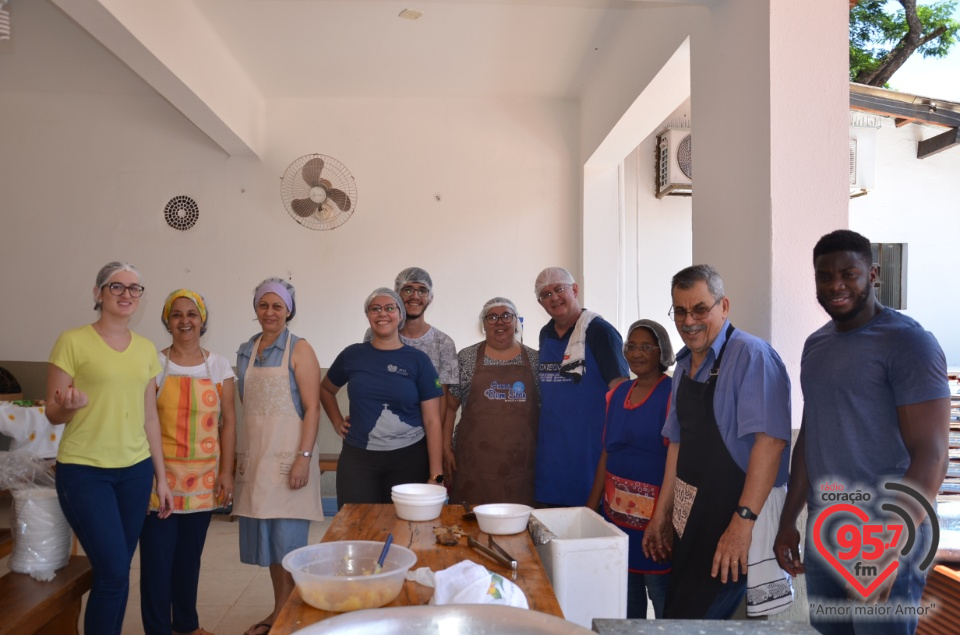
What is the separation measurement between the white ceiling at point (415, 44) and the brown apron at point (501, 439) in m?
2.09

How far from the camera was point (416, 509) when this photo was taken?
232cm

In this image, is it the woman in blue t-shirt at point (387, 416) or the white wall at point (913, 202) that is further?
the white wall at point (913, 202)

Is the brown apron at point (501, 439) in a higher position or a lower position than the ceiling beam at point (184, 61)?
lower

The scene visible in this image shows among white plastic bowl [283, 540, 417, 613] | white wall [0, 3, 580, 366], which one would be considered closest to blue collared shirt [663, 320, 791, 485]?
white plastic bowl [283, 540, 417, 613]

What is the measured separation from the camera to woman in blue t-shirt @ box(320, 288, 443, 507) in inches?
121

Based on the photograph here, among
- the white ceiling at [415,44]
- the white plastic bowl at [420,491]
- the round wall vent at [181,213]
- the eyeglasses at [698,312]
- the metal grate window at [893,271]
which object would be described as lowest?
the white plastic bowl at [420,491]

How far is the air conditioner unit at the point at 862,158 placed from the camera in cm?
522

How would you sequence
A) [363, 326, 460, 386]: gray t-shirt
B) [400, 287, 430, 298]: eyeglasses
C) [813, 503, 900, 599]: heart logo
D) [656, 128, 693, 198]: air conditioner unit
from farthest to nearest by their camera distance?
[656, 128, 693, 198]: air conditioner unit, [400, 287, 430, 298]: eyeglasses, [363, 326, 460, 386]: gray t-shirt, [813, 503, 900, 599]: heart logo

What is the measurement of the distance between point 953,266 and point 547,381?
5317 mm

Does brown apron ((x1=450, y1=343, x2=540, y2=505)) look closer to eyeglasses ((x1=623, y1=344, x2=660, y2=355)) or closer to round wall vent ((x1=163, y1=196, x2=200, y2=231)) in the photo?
eyeglasses ((x1=623, y1=344, x2=660, y2=355))

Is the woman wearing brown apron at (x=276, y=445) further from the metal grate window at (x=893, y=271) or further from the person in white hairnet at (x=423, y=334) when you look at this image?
the metal grate window at (x=893, y=271)

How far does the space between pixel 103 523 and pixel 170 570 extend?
47cm

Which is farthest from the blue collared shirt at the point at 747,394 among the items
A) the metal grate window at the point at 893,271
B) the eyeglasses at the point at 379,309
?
the metal grate window at the point at 893,271

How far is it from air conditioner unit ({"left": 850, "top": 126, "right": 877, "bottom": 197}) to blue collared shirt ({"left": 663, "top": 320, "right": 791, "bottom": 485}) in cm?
372
